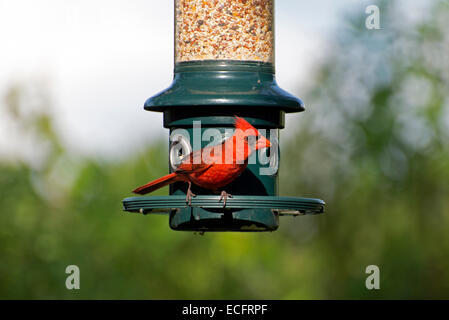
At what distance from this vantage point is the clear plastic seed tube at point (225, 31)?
7711mm

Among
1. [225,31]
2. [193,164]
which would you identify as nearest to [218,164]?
[193,164]

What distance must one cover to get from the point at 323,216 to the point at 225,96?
67.0 ft

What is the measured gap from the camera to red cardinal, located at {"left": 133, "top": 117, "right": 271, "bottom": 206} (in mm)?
7180

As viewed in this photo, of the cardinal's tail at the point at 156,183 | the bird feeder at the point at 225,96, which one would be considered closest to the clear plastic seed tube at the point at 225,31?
the bird feeder at the point at 225,96

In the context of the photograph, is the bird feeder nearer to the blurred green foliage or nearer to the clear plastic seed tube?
the clear plastic seed tube

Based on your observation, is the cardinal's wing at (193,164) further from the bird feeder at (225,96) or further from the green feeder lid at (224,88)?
the green feeder lid at (224,88)

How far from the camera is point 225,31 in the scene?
25.3ft

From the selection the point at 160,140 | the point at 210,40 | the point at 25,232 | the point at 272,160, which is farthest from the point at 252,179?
the point at 160,140

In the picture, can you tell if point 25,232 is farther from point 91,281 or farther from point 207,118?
point 207,118

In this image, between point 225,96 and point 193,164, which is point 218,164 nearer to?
point 193,164

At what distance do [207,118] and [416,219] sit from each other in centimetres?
1889

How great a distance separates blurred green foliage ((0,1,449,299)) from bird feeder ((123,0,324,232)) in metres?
16.9
